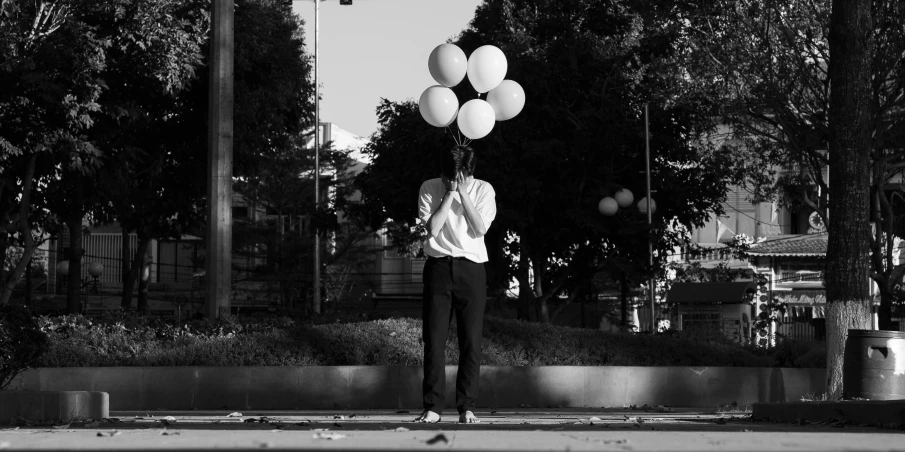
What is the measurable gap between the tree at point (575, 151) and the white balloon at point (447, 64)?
1126 cm

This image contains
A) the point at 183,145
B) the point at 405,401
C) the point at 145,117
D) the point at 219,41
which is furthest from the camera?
the point at 183,145

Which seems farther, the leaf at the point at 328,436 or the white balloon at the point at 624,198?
the white balloon at the point at 624,198

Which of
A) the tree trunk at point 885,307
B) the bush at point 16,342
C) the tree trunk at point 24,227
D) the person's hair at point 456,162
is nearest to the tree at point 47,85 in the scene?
the tree trunk at point 24,227

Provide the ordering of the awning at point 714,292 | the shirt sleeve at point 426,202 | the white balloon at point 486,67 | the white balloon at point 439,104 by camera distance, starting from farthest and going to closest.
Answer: the awning at point 714,292 → the white balloon at point 439,104 → the white balloon at point 486,67 → the shirt sleeve at point 426,202

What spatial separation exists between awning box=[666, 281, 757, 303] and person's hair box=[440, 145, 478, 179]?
57.1ft

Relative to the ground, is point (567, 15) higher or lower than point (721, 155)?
higher

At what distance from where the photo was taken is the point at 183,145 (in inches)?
1079

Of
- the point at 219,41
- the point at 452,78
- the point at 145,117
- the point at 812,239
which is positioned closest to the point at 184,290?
the point at 812,239

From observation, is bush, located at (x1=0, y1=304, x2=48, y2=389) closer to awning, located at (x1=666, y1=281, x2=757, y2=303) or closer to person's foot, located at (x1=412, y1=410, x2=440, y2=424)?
person's foot, located at (x1=412, y1=410, x2=440, y2=424)

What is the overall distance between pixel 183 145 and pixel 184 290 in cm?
2950

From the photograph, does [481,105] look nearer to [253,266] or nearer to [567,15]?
[567,15]

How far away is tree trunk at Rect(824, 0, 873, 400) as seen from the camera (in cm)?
1231

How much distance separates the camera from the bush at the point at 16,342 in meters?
9.11

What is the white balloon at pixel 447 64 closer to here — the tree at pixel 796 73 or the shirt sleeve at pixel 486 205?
the shirt sleeve at pixel 486 205
